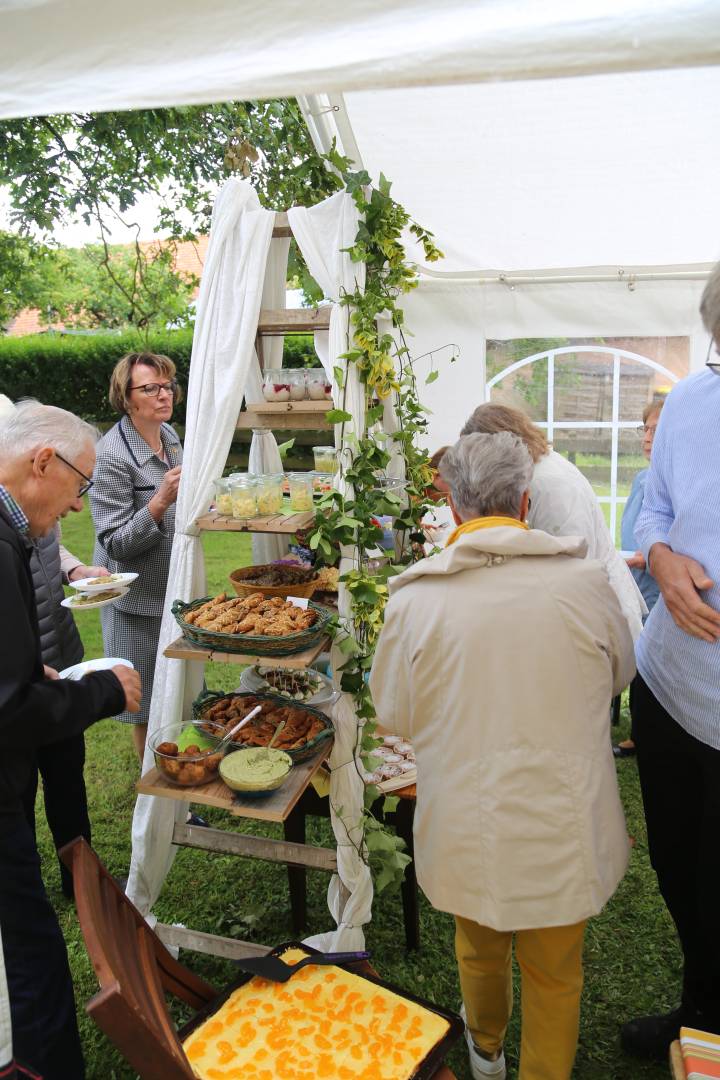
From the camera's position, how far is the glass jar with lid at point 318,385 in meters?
2.44

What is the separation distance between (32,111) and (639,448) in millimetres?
4784

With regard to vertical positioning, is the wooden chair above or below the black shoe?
above

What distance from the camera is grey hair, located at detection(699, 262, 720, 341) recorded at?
1.53 meters

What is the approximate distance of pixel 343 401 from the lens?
2.32m

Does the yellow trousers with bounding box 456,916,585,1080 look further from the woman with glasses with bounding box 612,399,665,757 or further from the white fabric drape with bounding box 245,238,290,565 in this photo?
the woman with glasses with bounding box 612,399,665,757

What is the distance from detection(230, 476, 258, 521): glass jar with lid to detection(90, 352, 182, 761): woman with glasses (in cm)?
74

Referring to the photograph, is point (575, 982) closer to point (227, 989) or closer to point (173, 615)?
point (227, 989)

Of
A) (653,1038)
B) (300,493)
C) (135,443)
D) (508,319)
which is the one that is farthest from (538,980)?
(508,319)

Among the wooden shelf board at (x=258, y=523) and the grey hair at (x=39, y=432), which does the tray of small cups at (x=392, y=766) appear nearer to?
the wooden shelf board at (x=258, y=523)

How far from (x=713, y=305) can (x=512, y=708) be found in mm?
924

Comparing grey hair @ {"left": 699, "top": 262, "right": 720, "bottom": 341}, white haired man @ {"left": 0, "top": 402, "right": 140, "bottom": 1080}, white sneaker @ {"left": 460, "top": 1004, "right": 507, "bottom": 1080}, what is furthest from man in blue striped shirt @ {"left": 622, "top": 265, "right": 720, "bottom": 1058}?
white haired man @ {"left": 0, "top": 402, "right": 140, "bottom": 1080}

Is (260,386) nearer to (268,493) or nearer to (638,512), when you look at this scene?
(268,493)

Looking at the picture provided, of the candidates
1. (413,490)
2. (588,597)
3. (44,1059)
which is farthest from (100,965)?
(413,490)

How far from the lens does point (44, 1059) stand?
181cm
